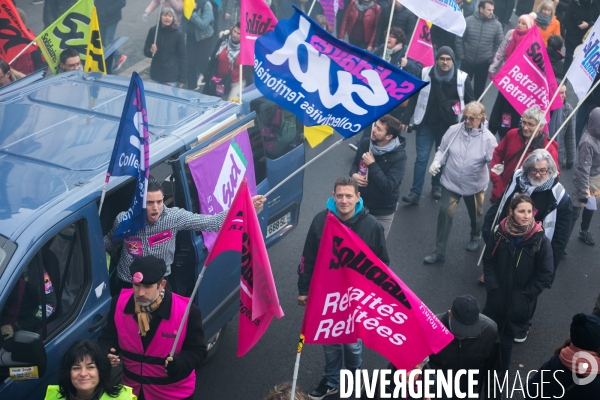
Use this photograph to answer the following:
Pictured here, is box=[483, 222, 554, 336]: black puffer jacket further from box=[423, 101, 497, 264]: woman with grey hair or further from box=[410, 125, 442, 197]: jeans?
box=[410, 125, 442, 197]: jeans

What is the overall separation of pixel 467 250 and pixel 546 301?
1145mm

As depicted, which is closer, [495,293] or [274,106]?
[495,293]

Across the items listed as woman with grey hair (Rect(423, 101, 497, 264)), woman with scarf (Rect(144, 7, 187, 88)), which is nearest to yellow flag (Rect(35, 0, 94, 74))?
woman with scarf (Rect(144, 7, 187, 88))

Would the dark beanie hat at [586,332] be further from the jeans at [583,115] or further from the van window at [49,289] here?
the jeans at [583,115]

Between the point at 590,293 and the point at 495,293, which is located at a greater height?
the point at 495,293

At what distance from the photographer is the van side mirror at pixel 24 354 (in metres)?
4.02

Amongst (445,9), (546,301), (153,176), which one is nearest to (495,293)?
(546,301)

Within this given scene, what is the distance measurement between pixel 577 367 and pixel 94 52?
18.3 ft

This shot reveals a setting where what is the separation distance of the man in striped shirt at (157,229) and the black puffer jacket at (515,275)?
2.01 m

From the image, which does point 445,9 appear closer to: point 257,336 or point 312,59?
point 312,59

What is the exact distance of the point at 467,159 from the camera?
755 cm

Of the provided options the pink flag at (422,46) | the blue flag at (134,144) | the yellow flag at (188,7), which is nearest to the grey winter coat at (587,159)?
the pink flag at (422,46)

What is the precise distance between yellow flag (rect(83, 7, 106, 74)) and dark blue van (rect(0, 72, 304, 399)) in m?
1.11

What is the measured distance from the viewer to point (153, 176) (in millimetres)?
5656
